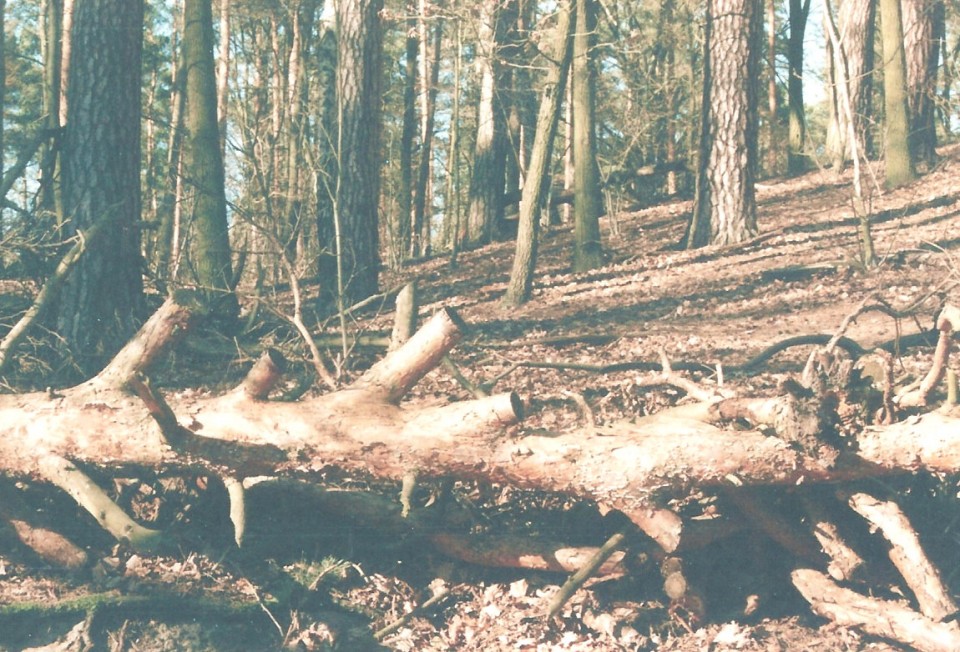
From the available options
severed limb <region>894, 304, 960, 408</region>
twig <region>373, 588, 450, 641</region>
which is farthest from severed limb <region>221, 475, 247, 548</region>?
severed limb <region>894, 304, 960, 408</region>

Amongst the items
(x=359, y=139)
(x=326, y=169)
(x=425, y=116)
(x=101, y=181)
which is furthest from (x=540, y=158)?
(x=425, y=116)

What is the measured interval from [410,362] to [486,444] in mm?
632

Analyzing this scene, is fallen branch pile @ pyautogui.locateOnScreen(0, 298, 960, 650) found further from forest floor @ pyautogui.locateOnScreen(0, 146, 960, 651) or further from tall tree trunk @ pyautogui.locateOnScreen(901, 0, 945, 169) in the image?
tall tree trunk @ pyautogui.locateOnScreen(901, 0, 945, 169)

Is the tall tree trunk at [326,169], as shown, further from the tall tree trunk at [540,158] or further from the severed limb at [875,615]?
the severed limb at [875,615]

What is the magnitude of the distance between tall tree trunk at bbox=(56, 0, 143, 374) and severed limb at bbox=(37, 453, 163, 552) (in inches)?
114

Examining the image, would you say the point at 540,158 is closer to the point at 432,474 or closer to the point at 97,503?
the point at 432,474

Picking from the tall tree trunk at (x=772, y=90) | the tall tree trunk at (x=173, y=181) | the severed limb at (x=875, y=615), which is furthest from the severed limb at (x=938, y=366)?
the tall tree trunk at (x=772, y=90)

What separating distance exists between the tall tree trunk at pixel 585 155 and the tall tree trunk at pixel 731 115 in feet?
4.55

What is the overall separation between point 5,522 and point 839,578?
463 centimetres

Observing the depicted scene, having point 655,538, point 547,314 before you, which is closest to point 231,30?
point 547,314

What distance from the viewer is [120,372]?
5.53 m

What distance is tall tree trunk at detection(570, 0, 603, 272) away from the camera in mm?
12242

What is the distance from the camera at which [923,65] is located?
17.5m

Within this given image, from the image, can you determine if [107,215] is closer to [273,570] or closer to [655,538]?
[273,570]
